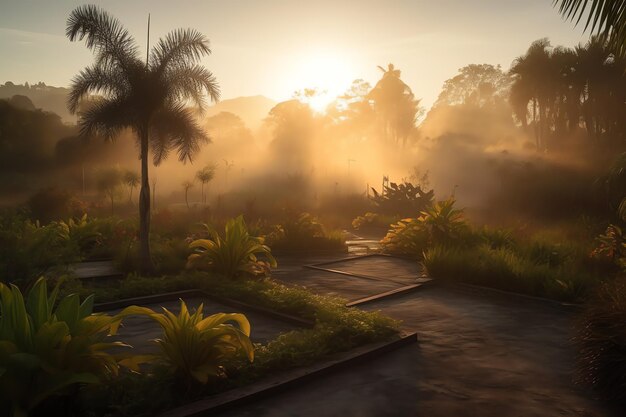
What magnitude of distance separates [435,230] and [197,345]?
1085cm

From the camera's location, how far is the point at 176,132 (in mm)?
13172

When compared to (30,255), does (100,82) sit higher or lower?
higher

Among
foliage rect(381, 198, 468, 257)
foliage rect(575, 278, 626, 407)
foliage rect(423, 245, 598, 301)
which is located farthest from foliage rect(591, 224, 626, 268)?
foliage rect(575, 278, 626, 407)

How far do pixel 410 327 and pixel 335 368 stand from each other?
8.18 ft

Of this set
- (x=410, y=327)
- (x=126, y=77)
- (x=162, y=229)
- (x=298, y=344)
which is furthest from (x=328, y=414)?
(x=162, y=229)

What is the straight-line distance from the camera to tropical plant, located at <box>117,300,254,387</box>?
493 cm

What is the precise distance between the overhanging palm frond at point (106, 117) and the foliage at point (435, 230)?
29.3 feet

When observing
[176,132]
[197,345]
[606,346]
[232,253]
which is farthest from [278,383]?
[176,132]

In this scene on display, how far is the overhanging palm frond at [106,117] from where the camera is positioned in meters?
12.3

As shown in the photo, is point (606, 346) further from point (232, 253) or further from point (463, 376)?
point (232, 253)

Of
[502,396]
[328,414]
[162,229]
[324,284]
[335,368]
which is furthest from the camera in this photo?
[162,229]

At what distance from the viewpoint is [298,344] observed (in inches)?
236

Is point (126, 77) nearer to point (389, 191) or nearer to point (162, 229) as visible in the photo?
point (162, 229)

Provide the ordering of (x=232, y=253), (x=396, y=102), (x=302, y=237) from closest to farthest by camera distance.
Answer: (x=232, y=253) < (x=302, y=237) < (x=396, y=102)
